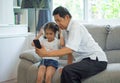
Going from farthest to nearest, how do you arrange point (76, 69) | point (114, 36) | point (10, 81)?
1. point (10, 81)
2. point (114, 36)
3. point (76, 69)

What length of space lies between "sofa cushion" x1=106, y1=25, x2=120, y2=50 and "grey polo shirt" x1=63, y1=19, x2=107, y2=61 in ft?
2.21

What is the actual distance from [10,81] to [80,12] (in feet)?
5.90

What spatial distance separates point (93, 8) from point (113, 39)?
4.32 ft

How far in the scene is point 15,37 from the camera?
155 inches

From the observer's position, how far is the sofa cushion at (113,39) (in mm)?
3117

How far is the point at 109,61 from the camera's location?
3096 millimetres

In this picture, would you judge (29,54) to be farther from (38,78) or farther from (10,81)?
(10,81)

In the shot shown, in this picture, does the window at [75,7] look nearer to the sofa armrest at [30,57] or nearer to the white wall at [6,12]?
the white wall at [6,12]

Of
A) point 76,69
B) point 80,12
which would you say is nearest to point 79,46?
point 76,69

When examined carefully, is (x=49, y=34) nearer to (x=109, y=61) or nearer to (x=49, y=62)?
(x=49, y=62)

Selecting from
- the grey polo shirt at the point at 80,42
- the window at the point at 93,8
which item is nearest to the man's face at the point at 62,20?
the grey polo shirt at the point at 80,42

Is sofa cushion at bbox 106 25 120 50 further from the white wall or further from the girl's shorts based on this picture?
the white wall

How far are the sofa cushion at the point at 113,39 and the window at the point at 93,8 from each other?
3.18 feet

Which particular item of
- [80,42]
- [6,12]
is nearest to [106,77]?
[80,42]
